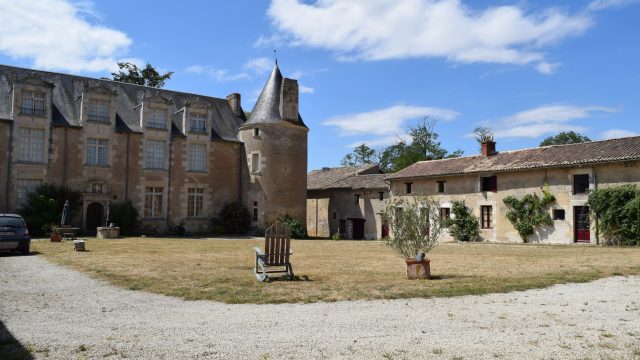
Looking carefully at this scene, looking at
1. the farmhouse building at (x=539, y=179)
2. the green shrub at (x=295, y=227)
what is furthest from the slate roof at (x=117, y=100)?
the farmhouse building at (x=539, y=179)

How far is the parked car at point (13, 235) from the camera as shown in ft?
48.4

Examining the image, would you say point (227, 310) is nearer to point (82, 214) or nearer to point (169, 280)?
point (169, 280)

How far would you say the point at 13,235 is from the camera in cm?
1491

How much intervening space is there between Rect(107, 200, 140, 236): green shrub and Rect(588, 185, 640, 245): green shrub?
23.8m

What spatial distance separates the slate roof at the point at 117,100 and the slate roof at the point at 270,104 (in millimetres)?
2344

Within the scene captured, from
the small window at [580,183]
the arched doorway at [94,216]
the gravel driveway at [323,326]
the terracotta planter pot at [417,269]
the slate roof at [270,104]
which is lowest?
the gravel driveway at [323,326]

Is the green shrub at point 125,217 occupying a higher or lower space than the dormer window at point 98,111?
lower

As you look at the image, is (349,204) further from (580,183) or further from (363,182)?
(580,183)

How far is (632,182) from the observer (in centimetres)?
2275

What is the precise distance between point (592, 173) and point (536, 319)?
794 inches

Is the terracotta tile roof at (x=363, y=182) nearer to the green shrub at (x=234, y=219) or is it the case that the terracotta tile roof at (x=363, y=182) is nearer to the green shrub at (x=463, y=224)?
the green shrub at (x=463, y=224)

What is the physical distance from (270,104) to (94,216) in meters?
12.5

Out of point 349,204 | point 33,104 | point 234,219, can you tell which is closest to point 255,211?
point 234,219

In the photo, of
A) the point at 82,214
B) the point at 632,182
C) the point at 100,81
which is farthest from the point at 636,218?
the point at 100,81
